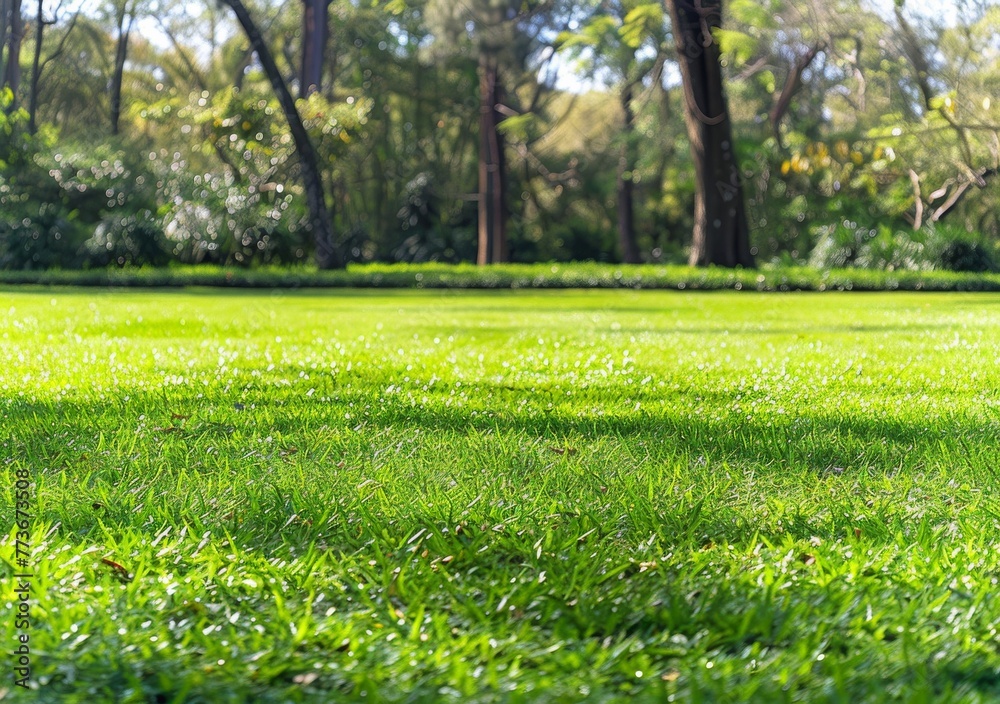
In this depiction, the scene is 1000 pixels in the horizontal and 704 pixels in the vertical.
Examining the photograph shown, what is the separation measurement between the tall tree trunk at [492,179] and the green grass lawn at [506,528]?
70.7 ft

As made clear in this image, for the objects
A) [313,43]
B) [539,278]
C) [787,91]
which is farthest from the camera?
[787,91]

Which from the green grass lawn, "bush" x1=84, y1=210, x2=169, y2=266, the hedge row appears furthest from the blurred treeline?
the green grass lawn

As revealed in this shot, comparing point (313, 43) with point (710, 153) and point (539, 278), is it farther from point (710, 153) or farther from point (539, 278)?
point (539, 278)

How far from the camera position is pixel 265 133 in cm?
2439

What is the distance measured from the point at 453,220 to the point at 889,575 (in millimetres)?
31499

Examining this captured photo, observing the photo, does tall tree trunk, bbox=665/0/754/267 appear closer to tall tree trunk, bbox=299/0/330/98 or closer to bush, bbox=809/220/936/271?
bush, bbox=809/220/936/271

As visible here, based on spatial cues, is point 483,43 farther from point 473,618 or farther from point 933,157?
point 473,618

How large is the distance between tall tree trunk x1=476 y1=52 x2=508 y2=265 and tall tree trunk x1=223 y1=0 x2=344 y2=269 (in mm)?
7028

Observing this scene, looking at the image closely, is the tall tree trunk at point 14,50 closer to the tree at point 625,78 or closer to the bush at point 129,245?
the bush at point 129,245

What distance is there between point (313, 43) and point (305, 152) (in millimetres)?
9304

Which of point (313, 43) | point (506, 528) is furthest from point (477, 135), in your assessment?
point (506, 528)

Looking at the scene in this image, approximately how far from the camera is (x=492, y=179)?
28359 mm

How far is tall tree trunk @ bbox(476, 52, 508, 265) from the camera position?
2777 cm

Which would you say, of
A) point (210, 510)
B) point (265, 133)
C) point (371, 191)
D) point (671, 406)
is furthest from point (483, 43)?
point (210, 510)
